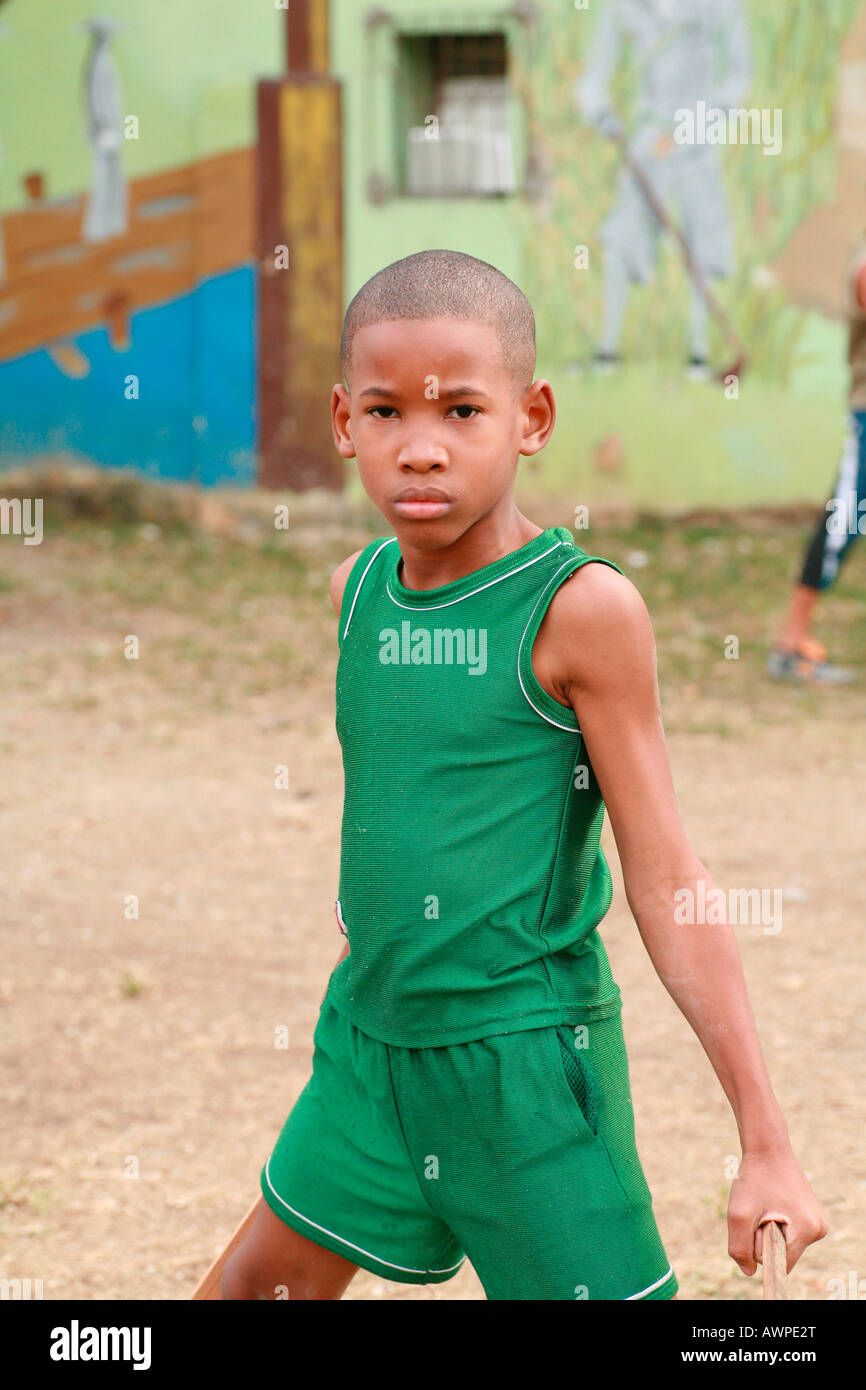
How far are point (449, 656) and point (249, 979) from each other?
2.36 metres

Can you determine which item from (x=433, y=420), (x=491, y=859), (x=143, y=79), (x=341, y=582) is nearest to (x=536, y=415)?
(x=433, y=420)

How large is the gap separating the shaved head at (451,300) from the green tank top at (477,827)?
8.0 inches

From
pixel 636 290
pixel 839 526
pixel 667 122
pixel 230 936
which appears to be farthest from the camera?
pixel 636 290

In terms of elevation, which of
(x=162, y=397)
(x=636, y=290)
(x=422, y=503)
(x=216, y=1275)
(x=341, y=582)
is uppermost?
(x=422, y=503)

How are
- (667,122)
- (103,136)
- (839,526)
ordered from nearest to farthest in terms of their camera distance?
(839,526)
(667,122)
(103,136)

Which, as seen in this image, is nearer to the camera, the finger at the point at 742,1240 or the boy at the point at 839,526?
the finger at the point at 742,1240

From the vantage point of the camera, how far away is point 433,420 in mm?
1681

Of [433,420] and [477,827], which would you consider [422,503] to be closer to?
[433,420]

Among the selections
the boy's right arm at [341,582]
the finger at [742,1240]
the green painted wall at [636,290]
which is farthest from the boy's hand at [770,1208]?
the green painted wall at [636,290]

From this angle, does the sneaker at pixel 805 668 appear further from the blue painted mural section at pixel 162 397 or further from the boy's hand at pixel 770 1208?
the boy's hand at pixel 770 1208

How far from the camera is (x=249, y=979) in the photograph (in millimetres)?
3943

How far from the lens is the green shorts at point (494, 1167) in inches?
66.6

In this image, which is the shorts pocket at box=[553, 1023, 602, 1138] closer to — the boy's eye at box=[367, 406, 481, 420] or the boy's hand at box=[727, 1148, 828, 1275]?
the boy's hand at box=[727, 1148, 828, 1275]

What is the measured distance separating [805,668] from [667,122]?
4.15m
